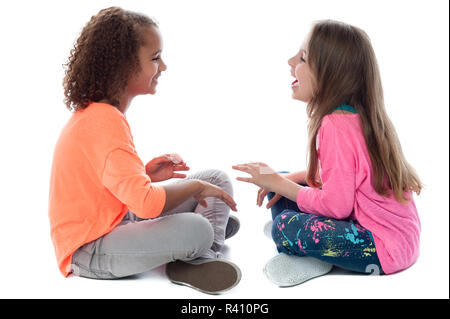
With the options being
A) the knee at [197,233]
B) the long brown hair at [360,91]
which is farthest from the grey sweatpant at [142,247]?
the long brown hair at [360,91]

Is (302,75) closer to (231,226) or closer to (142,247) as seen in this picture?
(231,226)

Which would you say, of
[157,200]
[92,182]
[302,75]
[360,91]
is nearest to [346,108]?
[360,91]

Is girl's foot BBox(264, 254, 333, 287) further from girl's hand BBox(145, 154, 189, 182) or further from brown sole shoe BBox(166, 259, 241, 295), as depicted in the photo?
girl's hand BBox(145, 154, 189, 182)

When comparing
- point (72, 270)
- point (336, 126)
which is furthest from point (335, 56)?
point (72, 270)

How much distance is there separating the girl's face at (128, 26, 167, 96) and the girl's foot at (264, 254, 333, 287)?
64 cm

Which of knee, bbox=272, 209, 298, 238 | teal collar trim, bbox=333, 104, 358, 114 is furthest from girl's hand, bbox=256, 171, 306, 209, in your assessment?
teal collar trim, bbox=333, 104, 358, 114

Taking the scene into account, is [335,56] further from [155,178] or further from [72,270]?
[72,270]

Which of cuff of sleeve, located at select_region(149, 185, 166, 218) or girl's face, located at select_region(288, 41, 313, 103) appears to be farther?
girl's face, located at select_region(288, 41, 313, 103)

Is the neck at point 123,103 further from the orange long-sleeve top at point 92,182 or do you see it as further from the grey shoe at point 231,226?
the grey shoe at point 231,226

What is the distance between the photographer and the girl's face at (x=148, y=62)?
4.65ft

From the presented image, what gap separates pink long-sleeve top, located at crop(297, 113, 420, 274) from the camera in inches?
54.1

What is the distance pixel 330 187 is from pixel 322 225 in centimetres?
11

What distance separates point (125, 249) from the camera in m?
1.34

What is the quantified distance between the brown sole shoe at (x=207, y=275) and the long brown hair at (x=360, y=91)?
0.46 m
